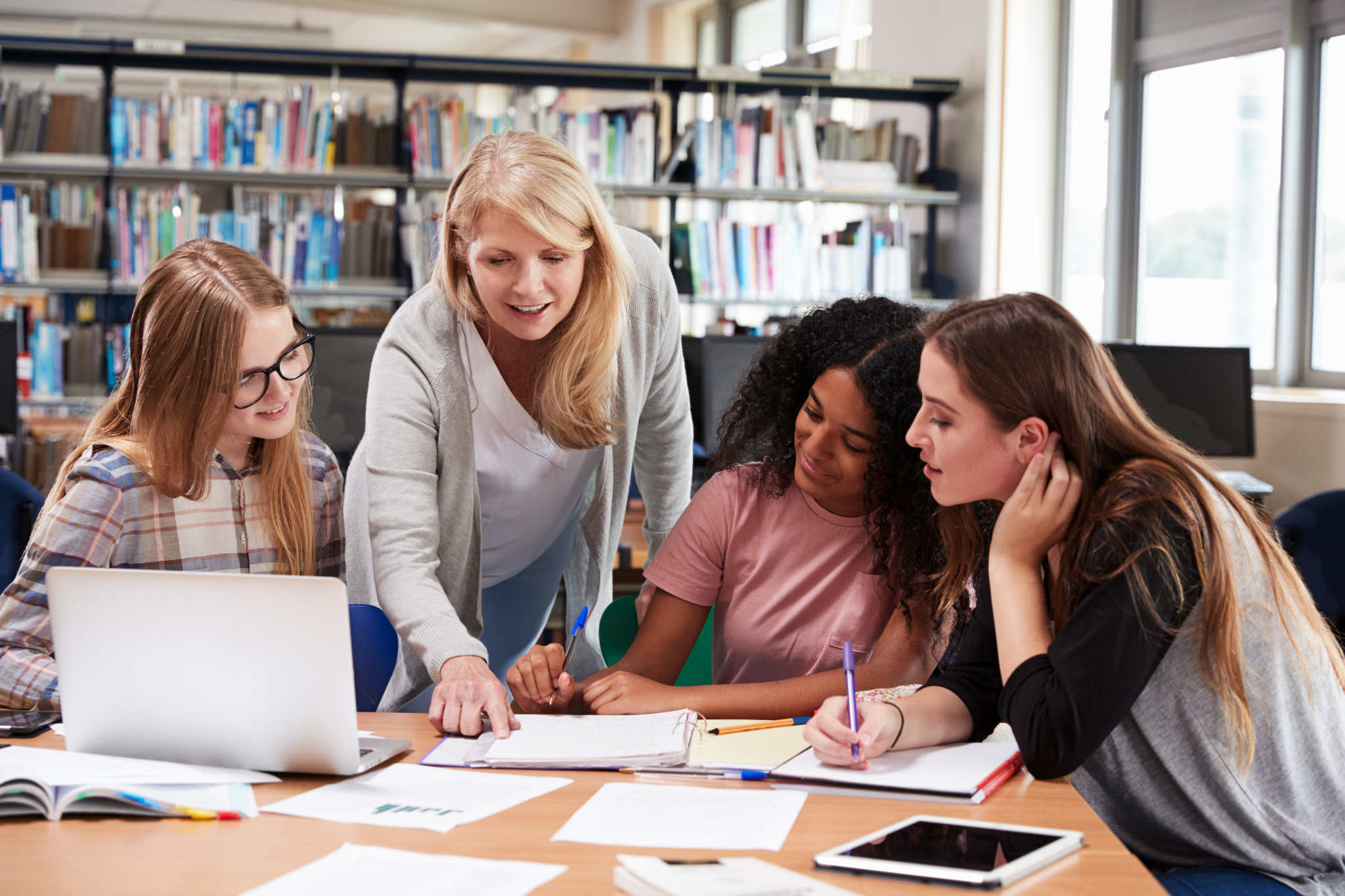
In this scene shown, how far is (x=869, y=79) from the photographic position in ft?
16.1

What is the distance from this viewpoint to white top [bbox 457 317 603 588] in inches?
66.7

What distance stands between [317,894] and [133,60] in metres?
4.47

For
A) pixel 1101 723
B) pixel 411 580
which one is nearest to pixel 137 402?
pixel 411 580

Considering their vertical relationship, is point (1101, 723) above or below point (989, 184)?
below

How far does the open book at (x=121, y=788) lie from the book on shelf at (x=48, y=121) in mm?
4100

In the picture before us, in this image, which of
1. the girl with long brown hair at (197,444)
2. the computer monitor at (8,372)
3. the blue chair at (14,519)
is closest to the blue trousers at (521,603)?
the girl with long brown hair at (197,444)

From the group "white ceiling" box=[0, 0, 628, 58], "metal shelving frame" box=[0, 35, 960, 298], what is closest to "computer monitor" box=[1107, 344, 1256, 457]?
"metal shelving frame" box=[0, 35, 960, 298]

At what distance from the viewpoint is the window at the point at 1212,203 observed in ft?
13.4

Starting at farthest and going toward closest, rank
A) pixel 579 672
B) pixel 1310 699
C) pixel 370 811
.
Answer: pixel 579 672 → pixel 1310 699 → pixel 370 811

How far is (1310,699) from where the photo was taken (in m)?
1.19

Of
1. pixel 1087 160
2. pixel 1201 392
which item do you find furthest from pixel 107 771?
pixel 1087 160

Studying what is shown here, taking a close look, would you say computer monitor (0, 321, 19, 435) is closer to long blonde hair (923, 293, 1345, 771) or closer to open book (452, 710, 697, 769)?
open book (452, 710, 697, 769)

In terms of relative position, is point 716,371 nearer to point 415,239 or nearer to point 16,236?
point 415,239

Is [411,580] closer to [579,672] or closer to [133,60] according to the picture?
[579,672]
